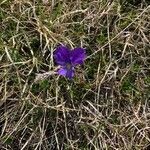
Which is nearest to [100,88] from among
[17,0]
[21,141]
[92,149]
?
[92,149]

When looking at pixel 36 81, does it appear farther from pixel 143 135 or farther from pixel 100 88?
pixel 143 135

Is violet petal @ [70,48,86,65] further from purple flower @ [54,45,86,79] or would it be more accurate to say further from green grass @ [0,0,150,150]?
green grass @ [0,0,150,150]

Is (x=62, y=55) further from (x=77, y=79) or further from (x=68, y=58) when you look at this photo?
(x=77, y=79)

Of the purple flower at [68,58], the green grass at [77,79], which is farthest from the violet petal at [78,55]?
the green grass at [77,79]

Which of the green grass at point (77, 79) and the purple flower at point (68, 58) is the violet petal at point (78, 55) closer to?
the purple flower at point (68, 58)

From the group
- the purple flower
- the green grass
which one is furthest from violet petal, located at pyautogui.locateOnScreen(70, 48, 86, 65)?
the green grass
